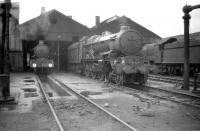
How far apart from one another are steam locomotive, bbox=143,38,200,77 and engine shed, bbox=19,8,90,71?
1308 centimetres

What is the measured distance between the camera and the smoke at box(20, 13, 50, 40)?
102 ft

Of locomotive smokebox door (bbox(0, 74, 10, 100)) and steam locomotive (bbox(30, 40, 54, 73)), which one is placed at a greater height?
steam locomotive (bbox(30, 40, 54, 73))

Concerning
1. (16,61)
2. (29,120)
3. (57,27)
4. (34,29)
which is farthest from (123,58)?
(57,27)

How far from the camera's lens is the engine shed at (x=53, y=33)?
1256 inches

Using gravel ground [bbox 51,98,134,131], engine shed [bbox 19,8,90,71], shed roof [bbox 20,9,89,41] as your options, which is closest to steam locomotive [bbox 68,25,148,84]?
gravel ground [bbox 51,98,134,131]

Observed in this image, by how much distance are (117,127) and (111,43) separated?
32.7 feet

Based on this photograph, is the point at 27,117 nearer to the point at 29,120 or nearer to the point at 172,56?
the point at 29,120

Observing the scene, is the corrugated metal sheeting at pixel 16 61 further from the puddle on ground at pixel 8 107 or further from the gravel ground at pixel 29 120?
the gravel ground at pixel 29 120

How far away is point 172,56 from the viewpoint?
73.2 ft

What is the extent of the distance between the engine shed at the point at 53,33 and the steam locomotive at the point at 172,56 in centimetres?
1308

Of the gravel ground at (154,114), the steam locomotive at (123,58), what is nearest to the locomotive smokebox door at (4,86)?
the gravel ground at (154,114)

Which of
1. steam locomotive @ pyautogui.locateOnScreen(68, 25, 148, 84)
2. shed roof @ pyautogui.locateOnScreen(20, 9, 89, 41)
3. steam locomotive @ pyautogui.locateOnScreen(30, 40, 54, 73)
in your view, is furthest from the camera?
shed roof @ pyautogui.locateOnScreen(20, 9, 89, 41)

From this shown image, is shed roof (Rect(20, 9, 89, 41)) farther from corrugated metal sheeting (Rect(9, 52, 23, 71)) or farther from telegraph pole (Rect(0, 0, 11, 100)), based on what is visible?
telegraph pole (Rect(0, 0, 11, 100))

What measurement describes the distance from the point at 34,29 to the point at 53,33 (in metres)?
5.24
